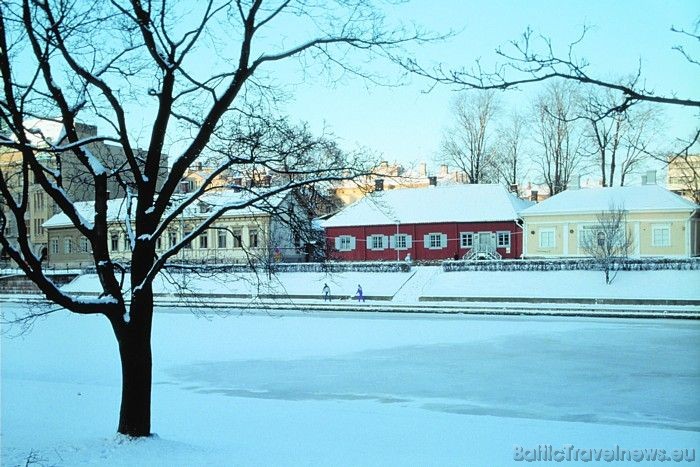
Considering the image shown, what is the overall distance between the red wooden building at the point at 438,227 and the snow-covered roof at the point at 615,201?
327 centimetres

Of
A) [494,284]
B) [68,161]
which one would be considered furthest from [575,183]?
[68,161]

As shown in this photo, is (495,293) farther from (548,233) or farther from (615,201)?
(615,201)

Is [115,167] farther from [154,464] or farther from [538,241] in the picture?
[538,241]

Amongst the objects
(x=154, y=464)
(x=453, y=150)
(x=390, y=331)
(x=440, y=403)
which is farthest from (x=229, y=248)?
(x=154, y=464)

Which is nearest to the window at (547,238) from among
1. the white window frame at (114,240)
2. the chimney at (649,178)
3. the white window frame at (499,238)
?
the white window frame at (499,238)

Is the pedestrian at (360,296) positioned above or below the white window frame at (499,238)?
below

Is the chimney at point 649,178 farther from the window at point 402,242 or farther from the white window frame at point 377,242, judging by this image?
the white window frame at point 377,242

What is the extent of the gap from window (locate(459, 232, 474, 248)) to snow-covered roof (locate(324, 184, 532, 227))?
1184 millimetres

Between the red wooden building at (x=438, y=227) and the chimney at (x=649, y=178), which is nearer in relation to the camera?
the chimney at (x=649, y=178)

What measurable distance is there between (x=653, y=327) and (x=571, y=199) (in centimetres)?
2560

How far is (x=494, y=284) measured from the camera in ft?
141

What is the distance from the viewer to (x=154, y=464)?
27.5ft

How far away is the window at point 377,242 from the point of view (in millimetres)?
56969

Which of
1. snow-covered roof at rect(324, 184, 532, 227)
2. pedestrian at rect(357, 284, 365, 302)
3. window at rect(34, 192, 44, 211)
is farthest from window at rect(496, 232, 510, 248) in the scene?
window at rect(34, 192, 44, 211)
